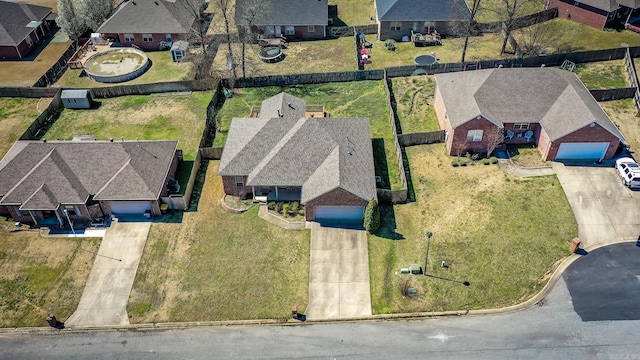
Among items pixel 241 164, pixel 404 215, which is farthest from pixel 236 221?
pixel 404 215

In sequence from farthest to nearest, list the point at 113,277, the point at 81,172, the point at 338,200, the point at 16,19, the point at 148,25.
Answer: the point at 16,19 → the point at 148,25 → the point at 81,172 → the point at 338,200 → the point at 113,277

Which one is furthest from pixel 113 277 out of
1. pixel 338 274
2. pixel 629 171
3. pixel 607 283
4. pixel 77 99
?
pixel 629 171

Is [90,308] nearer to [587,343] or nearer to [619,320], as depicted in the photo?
[587,343]

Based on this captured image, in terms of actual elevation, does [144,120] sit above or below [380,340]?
above

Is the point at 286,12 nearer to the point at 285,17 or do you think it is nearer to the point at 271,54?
the point at 285,17

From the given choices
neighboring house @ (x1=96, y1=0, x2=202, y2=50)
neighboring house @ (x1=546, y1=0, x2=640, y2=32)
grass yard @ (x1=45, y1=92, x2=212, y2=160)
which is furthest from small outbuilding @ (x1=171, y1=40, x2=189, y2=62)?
neighboring house @ (x1=546, y1=0, x2=640, y2=32)

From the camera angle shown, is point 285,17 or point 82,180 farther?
point 285,17
